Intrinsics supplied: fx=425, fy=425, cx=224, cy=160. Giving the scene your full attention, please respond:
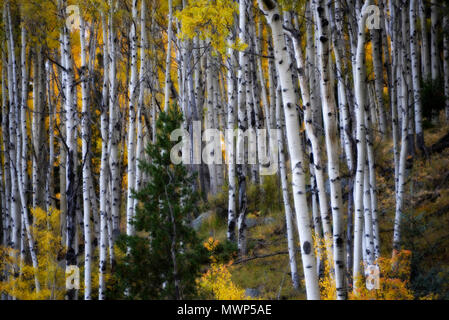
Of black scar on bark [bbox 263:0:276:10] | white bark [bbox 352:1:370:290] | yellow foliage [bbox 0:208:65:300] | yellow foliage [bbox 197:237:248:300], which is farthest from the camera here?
yellow foliage [bbox 0:208:65:300]

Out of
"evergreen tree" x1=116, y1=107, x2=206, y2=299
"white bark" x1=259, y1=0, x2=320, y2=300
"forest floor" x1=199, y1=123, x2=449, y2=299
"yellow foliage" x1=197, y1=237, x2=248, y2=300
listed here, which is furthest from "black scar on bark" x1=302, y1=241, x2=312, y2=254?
"evergreen tree" x1=116, y1=107, x2=206, y2=299

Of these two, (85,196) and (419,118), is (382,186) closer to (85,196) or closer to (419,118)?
(419,118)

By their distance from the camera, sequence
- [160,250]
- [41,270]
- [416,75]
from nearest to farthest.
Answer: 1. [160,250]
2. [41,270]
3. [416,75]

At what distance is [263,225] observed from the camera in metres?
12.3

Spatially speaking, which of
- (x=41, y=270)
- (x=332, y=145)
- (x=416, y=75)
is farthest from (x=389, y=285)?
(x=41, y=270)

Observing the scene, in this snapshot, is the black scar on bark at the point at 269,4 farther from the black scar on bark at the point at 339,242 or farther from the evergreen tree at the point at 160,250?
the evergreen tree at the point at 160,250

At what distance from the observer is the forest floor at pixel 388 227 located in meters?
7.80

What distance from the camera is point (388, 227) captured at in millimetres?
9820

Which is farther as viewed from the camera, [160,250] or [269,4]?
[160,250]

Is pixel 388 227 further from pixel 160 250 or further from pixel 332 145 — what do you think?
pixel 332 145

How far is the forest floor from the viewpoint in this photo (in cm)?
780

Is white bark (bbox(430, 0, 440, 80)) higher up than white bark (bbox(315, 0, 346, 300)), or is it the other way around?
white bark (bbox(430, 0, 440, 80))

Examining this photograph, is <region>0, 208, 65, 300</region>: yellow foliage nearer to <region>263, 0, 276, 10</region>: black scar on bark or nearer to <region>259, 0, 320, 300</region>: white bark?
<region>259, 0, 320, 300</region>: white bark
